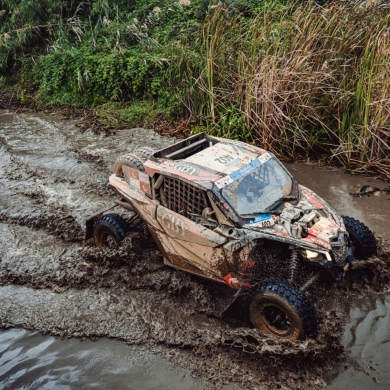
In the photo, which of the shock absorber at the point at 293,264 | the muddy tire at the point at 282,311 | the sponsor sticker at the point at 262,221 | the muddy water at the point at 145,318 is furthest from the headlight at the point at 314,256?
the muddy water at the point at 145,318

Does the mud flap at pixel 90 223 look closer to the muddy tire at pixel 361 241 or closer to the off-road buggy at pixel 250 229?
the off-road buggy at pixel 250 229

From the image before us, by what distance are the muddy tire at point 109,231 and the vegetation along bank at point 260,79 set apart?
3416mm

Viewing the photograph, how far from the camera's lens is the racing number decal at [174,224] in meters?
5.30

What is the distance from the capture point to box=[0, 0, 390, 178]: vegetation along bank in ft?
26.0

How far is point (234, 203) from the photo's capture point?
5.10 metres

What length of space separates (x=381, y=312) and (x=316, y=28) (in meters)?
4.90

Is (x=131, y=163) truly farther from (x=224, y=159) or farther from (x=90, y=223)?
(x=224, y=159)

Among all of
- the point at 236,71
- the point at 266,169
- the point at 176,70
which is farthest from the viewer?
the point at 176,70

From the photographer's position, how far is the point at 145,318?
554 cm

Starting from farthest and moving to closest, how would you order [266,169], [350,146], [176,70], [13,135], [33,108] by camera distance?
[33,108], [13,135], [176,70], [350,146], [266,169]

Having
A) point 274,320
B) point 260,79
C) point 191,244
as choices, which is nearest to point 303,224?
point 274,320

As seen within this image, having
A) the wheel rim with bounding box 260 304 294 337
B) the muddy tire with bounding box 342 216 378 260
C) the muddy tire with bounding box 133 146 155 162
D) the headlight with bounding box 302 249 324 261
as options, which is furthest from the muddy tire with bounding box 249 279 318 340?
the muddy tire with bounding box 133 146 155 162

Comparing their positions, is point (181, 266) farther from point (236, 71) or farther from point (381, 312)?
point (236, 71)

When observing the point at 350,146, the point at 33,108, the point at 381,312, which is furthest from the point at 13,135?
the point at 381,312
